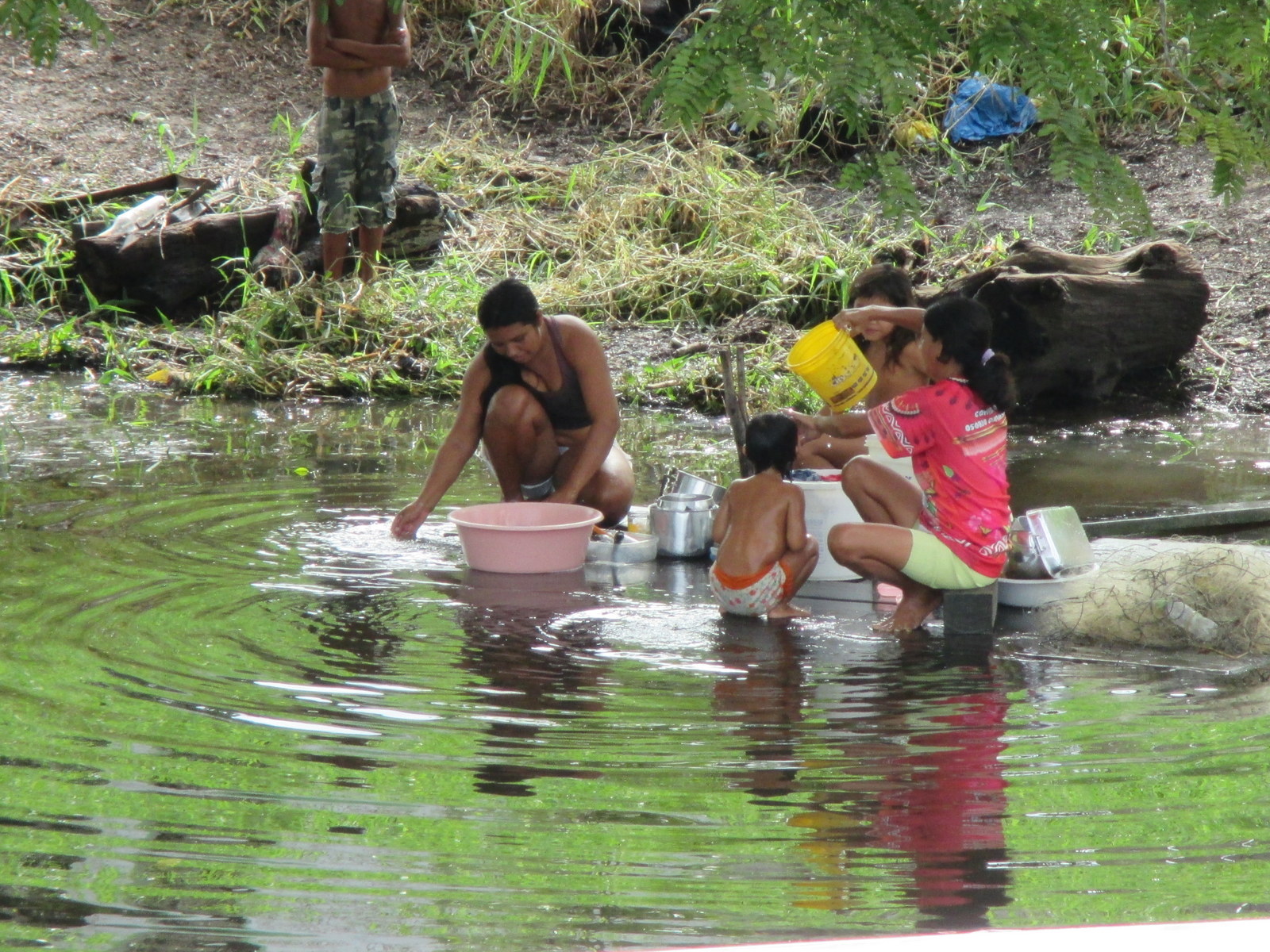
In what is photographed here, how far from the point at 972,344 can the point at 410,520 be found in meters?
2.04

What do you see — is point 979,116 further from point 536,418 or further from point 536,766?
point 536,766

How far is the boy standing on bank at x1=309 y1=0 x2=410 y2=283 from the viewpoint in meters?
8.32

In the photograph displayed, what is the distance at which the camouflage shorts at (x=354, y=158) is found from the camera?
8.69 metres

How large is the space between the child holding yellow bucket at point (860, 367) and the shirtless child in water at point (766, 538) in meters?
0.45

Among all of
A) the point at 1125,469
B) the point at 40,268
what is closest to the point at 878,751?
the point at 1125,469

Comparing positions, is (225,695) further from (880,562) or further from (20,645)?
(880,562)

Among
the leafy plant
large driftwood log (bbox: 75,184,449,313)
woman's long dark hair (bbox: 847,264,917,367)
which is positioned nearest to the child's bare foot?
woman's long dark hair (bbox: 847,264,917,367)

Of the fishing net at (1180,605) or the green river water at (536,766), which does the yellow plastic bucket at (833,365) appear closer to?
the green river water at (536,766)

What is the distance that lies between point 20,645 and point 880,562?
2364mm

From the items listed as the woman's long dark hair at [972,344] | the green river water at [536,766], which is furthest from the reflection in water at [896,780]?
the woman's long dark hair at [972,344]

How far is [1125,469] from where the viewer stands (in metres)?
6.60

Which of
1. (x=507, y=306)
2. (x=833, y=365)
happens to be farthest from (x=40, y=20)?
(x=833, y=365)

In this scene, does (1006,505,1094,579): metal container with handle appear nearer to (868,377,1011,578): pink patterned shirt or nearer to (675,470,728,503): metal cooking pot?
(868,377,1011,578): pink patterned shirt

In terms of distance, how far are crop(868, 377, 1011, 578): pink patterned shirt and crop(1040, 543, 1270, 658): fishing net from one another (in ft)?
0.89
